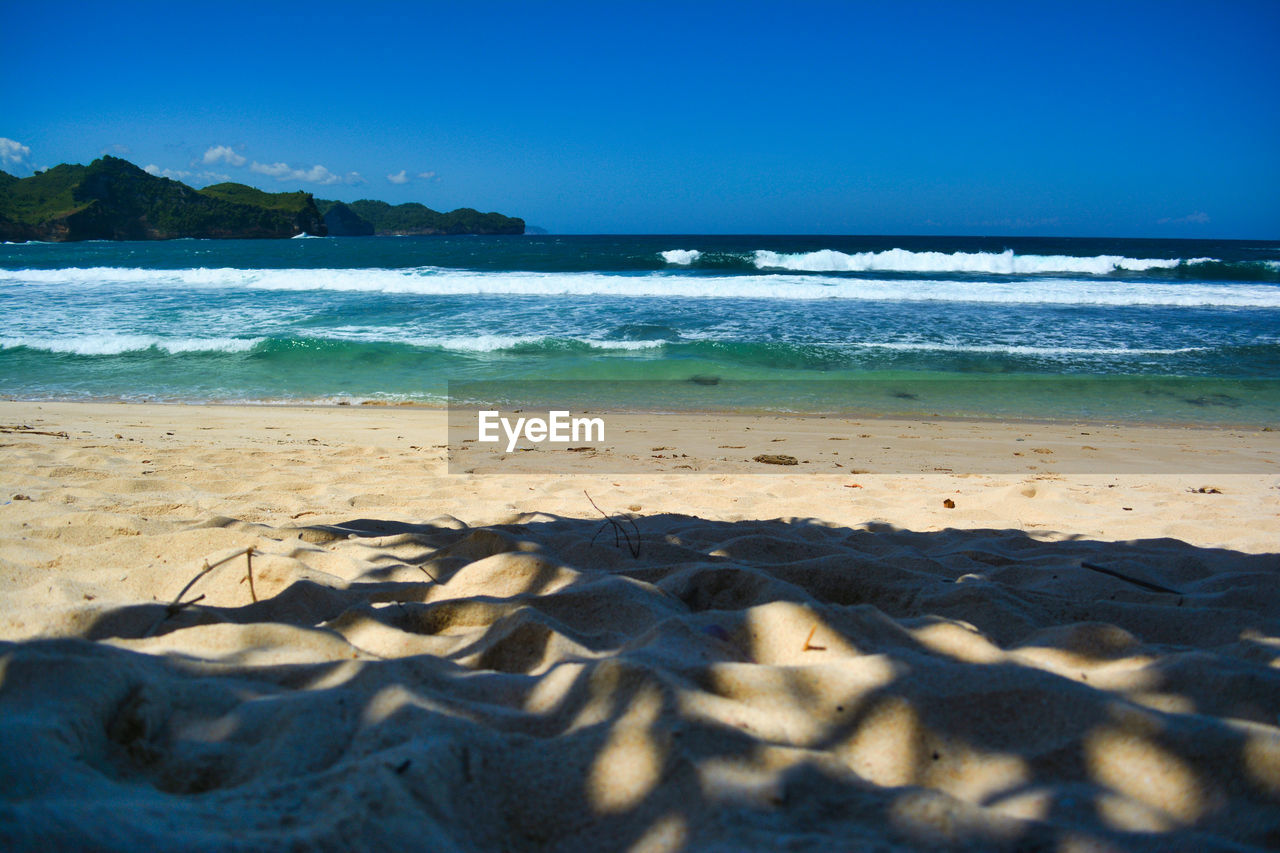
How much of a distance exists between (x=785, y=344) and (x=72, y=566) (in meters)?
11.9

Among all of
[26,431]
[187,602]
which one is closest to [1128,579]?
[187,602]

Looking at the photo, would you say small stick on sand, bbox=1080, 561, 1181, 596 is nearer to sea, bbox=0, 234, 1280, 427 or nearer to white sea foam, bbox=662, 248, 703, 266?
sea, bbox=0, 234, 1280, 427

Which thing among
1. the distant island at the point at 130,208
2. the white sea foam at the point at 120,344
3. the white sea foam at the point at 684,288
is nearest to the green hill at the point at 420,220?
the distant island at the point at 130,208

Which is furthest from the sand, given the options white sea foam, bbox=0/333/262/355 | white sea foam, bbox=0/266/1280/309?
white sea foam, bbox=0/266/1280/309

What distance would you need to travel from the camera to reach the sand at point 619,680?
46.9 inches

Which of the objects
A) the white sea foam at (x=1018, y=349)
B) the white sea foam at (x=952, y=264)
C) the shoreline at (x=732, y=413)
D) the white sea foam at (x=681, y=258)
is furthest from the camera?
the white sea foam at (x=681, y=258)

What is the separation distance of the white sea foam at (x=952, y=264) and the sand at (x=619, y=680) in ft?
103

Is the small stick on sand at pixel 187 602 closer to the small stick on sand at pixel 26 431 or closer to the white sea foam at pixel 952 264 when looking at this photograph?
the small stick on sand at pixel 26 431

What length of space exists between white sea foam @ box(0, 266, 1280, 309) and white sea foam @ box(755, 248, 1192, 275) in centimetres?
790

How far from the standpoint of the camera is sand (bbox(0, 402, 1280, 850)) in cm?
119

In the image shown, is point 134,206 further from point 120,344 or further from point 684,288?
point 120,344

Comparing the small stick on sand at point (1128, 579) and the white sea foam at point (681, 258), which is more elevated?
the white sea foam at point (681, 258)

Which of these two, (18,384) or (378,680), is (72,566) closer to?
(378,680)

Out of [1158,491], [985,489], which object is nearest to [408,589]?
[985,489]
